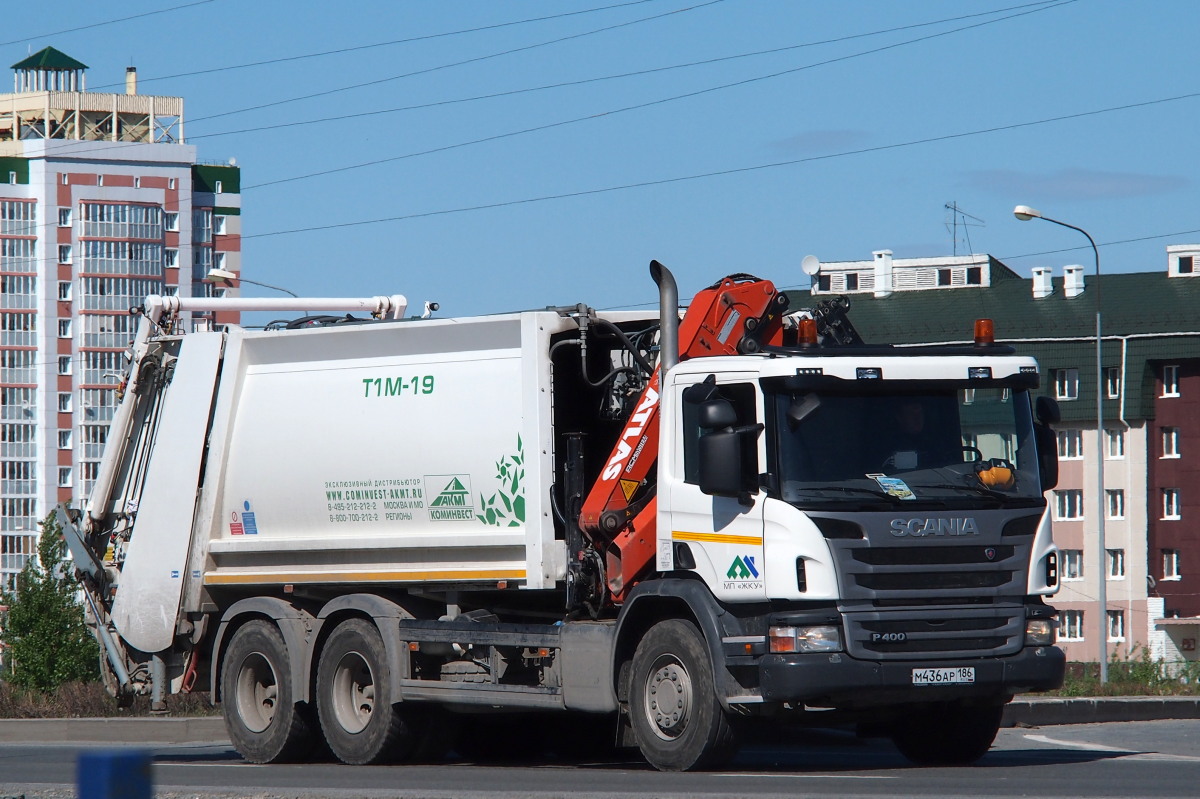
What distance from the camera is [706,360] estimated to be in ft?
37.9

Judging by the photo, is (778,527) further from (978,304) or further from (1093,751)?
(978,304)

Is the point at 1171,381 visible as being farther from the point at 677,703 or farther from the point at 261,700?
the point at 677,703

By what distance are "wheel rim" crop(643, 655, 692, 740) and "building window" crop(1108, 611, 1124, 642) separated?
6829cm

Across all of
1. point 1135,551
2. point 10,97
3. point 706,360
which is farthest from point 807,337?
point 10,97

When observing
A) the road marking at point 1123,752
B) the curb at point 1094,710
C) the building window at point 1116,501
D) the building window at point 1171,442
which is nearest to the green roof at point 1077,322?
the building window at point 1171,442

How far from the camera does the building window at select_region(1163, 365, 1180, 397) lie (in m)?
75.5

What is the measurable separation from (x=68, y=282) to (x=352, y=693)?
101 metres

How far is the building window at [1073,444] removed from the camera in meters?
77.6

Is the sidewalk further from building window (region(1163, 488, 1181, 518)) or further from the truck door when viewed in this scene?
building window (region(1163, 488, 1181, 518))

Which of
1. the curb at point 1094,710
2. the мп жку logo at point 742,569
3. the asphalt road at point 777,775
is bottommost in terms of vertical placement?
the curb at point 1094,710

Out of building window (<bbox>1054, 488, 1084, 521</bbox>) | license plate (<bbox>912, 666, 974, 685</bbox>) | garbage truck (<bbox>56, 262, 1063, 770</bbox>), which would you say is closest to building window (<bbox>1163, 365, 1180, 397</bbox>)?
building window (<bbox>1054, 488, 1084, 521</bbox>)

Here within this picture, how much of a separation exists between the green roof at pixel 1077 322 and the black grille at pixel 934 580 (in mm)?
59595

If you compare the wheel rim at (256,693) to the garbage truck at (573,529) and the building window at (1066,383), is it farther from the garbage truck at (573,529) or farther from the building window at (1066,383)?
the building window at (1066,383)

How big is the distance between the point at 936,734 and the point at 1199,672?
1121cm
